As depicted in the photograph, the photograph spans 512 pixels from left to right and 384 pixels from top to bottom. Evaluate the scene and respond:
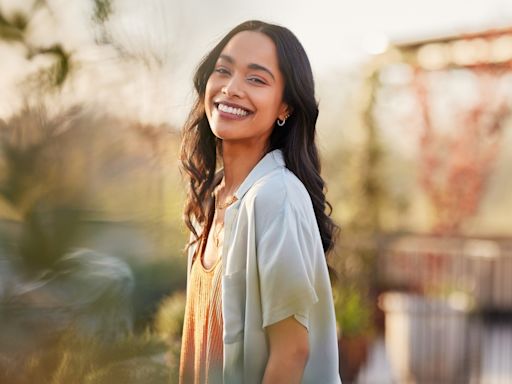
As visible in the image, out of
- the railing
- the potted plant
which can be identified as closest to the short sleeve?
the potted plant

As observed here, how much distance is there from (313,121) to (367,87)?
6525 mm

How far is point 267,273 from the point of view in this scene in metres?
1.19

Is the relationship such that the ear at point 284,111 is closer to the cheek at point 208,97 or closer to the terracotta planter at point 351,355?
the cheek at point 208,97

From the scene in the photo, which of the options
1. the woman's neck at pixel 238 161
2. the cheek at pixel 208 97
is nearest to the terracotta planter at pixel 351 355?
the woman's neck at pixel 238 161

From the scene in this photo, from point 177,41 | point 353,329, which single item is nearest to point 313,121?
point 177,41

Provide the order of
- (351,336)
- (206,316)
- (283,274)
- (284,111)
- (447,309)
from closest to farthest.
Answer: (283,274), (206,316), (284,111), (351,336), (447,309)

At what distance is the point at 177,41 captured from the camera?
0.56 m

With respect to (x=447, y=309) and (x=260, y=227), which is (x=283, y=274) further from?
(x=447, y=309)

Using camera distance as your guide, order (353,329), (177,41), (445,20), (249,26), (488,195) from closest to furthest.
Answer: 1. (177,41)
2. (249,26)
3. (353,329)
4. (445,20)
5. (488,195)

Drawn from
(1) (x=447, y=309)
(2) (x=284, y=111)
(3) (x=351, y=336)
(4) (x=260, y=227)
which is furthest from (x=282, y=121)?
(1) (x=447, y=309)

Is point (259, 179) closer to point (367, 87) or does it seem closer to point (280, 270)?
point (280, 270)

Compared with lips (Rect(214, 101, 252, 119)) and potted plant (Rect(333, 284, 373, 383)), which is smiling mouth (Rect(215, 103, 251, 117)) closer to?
lips (Rect(214, 101, 252, 119))

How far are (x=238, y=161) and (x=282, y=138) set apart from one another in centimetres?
8

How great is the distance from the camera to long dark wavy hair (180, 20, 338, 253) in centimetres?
134
